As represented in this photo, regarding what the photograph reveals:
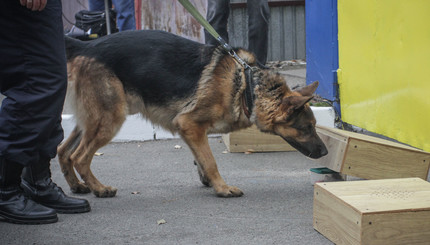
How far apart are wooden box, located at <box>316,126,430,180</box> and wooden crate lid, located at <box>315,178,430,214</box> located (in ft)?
1.89

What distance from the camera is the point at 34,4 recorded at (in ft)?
9.82

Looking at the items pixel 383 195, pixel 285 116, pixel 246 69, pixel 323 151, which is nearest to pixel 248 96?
pixel 246 69

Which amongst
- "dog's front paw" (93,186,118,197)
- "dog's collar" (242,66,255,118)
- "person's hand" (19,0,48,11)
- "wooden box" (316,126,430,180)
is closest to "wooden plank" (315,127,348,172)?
"wooden box" (316,126,430,180)

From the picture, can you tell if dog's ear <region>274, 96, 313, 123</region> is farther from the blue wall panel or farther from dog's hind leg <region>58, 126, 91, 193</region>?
the blue wall panel

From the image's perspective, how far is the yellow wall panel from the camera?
397cm

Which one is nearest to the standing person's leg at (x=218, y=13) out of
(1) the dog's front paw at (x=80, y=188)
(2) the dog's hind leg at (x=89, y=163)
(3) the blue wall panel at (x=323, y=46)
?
(3) the blue wall panel at (x=323, y=46)

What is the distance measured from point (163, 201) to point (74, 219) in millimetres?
717

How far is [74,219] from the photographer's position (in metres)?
3.47

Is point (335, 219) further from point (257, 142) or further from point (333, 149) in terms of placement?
point (257, 142)

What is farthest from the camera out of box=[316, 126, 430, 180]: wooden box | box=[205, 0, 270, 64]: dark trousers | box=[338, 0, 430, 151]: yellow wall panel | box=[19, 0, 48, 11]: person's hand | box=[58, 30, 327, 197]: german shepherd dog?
box=[205, 0, 270, 64]: dark trousers

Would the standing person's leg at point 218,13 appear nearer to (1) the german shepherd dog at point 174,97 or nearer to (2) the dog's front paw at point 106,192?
(1) the german shepherd dog at point 174,97

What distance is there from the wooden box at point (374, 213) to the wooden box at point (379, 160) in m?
0.68

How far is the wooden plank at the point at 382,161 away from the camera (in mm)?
3791

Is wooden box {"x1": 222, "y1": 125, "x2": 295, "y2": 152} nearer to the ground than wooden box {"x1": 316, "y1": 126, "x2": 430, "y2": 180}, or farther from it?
nearer to the ground
